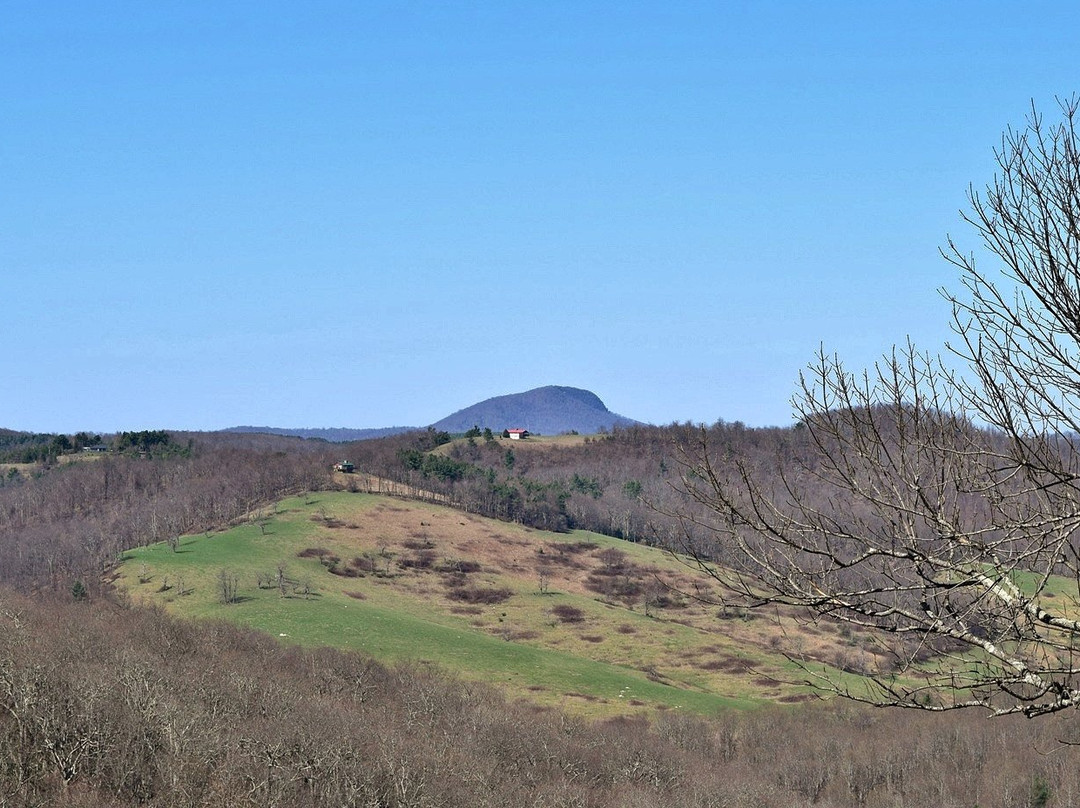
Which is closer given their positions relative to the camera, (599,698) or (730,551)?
(730,551)

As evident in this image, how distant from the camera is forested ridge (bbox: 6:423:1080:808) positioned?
6319 cm

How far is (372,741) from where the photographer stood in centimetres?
7881

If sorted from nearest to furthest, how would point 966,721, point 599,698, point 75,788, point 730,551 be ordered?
point 730,551 < point 75,788 < point 966,721 < point 599,698

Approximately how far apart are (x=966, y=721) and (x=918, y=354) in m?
126

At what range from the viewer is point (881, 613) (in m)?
10.8

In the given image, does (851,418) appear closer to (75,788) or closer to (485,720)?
(75,788)

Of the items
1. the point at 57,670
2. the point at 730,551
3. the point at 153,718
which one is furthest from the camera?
the point at 57,670

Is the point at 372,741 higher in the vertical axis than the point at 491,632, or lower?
higher

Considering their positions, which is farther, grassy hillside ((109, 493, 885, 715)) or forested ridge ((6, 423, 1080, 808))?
grassy hillside ((109, 493, 885, 715))

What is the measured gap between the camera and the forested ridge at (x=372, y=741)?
63.2 metres

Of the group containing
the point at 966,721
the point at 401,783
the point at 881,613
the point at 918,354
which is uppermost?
the point at 918,354

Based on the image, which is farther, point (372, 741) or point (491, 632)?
point (491, 632)

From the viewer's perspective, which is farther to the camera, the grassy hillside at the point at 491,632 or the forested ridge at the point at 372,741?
the grassy hillside at the point at 491,632

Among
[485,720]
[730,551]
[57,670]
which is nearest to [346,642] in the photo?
[485,720]
